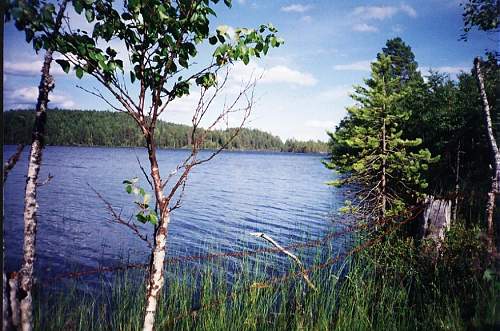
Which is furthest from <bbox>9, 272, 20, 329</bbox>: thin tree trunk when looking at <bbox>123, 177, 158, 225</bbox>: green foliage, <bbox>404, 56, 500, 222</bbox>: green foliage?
<bbox>404, 56, 500, 222</bbox>: green foliage

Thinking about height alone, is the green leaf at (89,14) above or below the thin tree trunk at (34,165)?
above

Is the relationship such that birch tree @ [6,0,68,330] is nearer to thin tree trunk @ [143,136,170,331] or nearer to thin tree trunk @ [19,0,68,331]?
thin tree trunk @ [19,0,68,331]

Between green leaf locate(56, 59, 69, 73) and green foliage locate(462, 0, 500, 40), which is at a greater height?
green foliage locate(462, 0, 500, 40)

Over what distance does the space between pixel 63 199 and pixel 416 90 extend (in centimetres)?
2023

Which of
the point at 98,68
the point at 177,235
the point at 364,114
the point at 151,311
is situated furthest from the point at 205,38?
the point at 177,235

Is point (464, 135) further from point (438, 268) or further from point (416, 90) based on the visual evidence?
point (438, 268)

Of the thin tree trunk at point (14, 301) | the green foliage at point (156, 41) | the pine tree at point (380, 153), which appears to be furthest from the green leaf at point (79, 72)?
the pine tree at point (380, 153)

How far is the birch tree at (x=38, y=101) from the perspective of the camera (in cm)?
202

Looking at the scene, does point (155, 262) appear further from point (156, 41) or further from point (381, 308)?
point (381, 308)

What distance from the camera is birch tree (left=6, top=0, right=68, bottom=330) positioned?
2.02 meters

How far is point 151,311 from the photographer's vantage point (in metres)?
2.53

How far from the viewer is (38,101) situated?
3141 mm

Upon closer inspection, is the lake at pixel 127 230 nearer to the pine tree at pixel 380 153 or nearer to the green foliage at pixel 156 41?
the pine tree at pixel 380 153

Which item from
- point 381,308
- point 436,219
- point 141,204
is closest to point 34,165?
point 141,204
